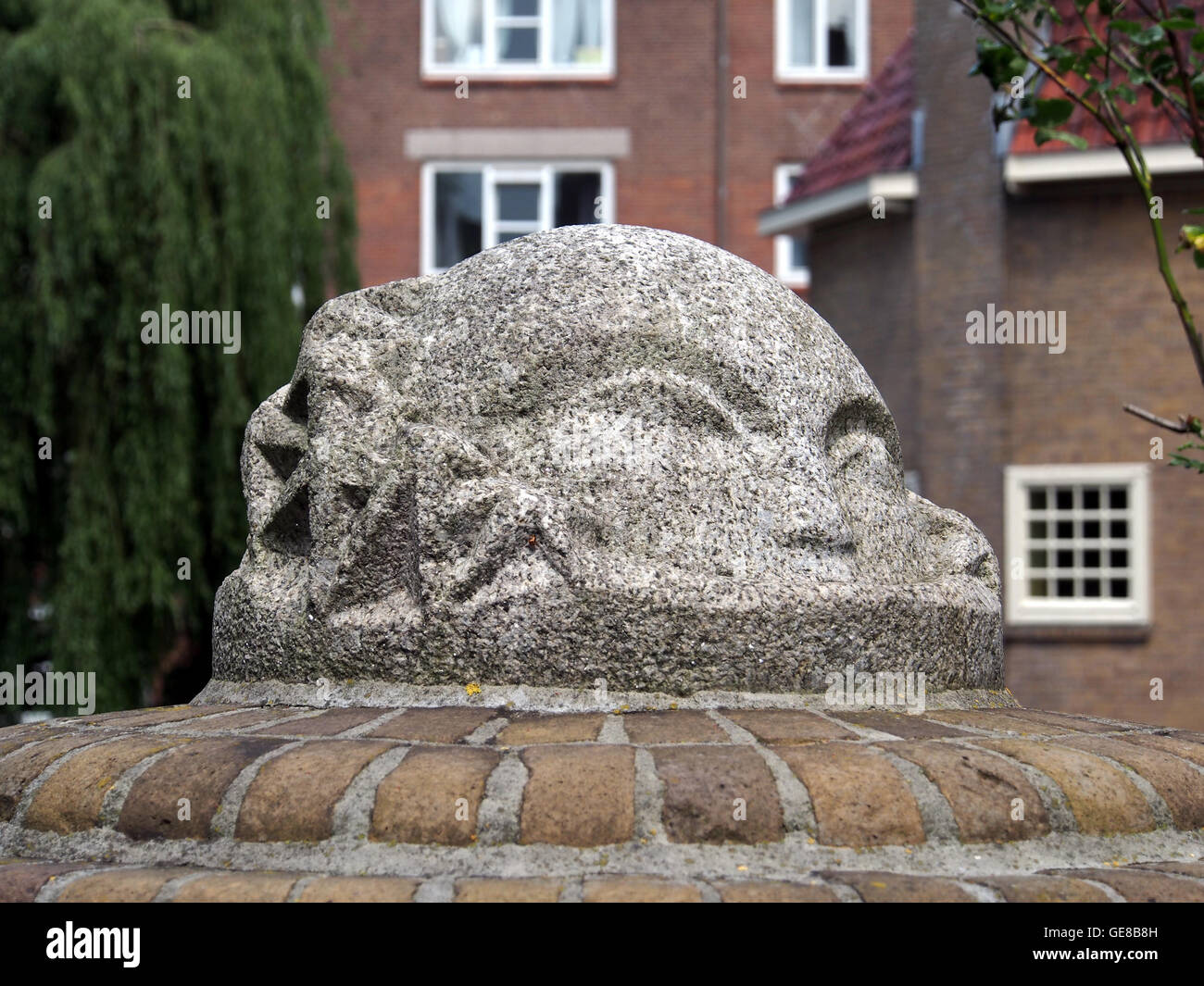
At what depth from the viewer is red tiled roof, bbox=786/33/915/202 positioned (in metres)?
12.9

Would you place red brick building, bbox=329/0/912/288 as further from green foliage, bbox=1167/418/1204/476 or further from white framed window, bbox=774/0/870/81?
green foliage, bbox=1167/418/1204/476

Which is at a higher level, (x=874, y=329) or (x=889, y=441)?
(x=874, y=329)

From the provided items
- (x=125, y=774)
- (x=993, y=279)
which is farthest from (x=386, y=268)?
(x=125, y=774)

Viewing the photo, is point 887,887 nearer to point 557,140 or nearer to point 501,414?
point 501,414

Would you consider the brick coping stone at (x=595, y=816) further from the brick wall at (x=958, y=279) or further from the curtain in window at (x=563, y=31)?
the curtain in window at (x=563, y=31)

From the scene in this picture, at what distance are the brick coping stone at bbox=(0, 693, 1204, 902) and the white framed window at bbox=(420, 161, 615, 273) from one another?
14.1 m

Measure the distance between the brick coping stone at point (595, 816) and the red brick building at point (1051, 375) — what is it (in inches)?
337

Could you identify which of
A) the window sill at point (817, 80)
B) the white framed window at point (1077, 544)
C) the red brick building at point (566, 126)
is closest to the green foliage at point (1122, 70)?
the white framed window at point (1077, 544)

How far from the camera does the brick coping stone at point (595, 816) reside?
110 inches

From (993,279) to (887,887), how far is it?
992 centimetres

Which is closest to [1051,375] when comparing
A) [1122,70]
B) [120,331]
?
[120,331]

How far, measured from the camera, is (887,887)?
271 centimetres

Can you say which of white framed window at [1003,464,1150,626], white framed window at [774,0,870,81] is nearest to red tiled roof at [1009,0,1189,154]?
white framed window at [1003,464,1150,626]

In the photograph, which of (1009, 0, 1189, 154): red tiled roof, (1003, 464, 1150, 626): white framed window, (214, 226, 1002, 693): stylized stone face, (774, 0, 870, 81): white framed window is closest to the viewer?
(214, 226, 1002, 693): stylized stone face
